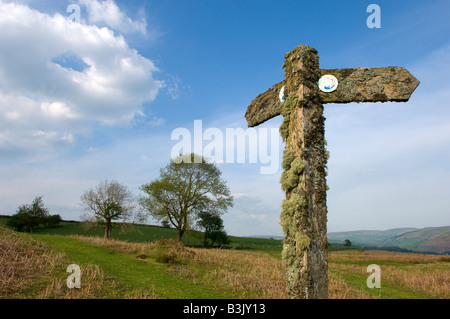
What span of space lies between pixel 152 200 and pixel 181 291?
29193 mm

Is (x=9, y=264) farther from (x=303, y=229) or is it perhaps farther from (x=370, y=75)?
(x=370, y=75)

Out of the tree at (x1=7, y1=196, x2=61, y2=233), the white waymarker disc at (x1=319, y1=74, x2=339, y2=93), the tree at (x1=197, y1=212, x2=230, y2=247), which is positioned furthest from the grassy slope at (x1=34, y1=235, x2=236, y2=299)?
the tree at (x1=7, y1=196, x2=61, y2=233)

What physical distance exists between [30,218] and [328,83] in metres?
62.1

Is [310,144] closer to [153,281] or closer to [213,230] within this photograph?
[153,281]

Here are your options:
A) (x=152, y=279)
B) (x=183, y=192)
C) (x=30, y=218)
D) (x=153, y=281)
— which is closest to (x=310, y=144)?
(x=153, y=281)

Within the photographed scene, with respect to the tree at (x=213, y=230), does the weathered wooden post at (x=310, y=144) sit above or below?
above

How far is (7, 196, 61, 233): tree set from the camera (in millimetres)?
48375

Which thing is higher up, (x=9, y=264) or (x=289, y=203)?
(x=289, y=203)

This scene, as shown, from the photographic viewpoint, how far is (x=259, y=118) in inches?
181

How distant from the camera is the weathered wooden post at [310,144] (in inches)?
130

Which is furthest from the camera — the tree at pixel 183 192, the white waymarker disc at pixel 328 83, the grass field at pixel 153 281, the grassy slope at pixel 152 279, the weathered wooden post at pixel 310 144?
the tree at pixel 183 192

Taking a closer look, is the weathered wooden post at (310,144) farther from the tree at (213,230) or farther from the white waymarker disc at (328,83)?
the tree at (213,230)

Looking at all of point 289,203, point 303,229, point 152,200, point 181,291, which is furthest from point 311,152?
point 152,200

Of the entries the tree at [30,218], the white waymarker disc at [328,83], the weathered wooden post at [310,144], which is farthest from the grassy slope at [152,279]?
the tree at [30,218]
